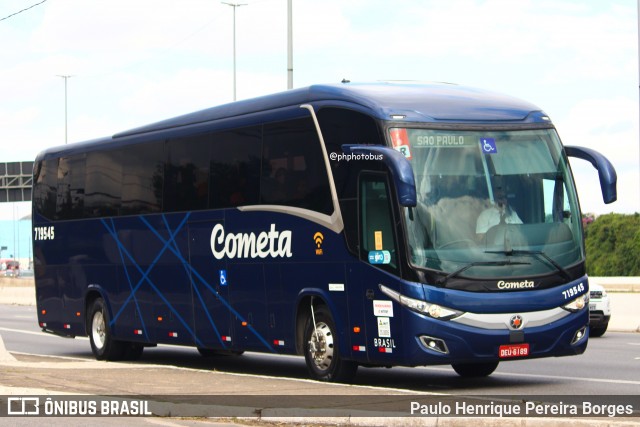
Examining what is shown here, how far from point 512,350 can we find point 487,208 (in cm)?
170

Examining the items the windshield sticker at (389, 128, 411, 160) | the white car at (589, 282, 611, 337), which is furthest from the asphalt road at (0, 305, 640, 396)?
the windshield sticker at (389, 128, 411, 160)

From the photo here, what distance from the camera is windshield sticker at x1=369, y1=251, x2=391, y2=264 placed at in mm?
14836

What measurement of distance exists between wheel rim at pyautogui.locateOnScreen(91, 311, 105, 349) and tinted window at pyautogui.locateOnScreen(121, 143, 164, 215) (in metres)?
2.28

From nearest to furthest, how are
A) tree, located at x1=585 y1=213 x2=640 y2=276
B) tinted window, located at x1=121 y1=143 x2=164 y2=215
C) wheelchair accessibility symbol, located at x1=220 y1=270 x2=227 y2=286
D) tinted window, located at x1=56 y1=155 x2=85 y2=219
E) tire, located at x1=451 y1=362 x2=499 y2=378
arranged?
tire, located at x1=451 y1=362 x2=499 y2=378 < wheelchair accessibility symbol, located at x1=220 y1=270 x2=227 y2=286 < tinted window, located at x1=121 y1=143 x2=164 y2=215 < tinted window, located at x1=56 y1=155 x2=85 y2=219 < tree, located at x1=585 y1=213 x2=640 y2=276

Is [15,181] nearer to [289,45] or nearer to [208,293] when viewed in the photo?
[289,45]

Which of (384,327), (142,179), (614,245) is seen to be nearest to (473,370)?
(384,327)

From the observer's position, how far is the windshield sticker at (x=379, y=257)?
48.7ft

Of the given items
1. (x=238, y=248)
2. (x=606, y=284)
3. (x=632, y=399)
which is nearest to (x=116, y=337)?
(x=238, y=248)

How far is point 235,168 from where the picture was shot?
18.0 m

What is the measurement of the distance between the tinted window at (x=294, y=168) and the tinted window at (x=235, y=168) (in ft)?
0.92

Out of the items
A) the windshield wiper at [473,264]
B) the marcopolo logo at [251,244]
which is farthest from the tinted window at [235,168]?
the windshield wiper at [473,264]

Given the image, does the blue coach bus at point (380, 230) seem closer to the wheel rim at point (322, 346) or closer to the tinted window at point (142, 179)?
the wheel rim at point (322, 346)

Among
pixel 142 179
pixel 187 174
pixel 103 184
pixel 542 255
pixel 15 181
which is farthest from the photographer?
pixel 15 181

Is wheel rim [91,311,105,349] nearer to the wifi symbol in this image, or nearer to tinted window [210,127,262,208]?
tinted window [210,127,262,208]
